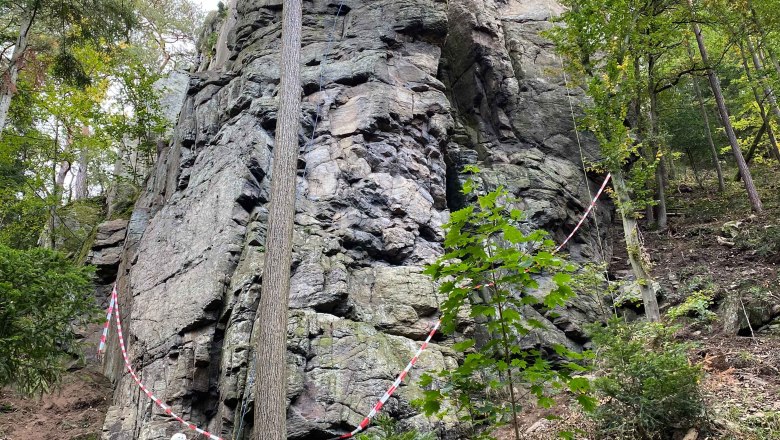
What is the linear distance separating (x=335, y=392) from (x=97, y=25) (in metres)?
9.29

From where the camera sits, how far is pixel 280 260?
6.31 metres

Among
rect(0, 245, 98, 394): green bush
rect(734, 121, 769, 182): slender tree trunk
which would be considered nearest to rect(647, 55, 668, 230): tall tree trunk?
rect(734, 121, 769, 182): slender tree trunk

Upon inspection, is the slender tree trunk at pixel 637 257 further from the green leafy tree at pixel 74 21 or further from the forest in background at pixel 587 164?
the green leafy tree at pixel 74 21

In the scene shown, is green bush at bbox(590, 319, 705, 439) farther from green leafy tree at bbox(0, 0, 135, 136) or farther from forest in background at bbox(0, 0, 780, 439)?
green leafy tree at bbox(0, 0, 135, 136)

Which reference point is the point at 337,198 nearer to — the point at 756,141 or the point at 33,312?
the point at 33,312

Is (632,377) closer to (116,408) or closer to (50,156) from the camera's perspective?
(116,408)

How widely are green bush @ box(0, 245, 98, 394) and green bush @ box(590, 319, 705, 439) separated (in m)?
6.77

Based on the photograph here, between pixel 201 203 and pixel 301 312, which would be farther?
pixel 201 203

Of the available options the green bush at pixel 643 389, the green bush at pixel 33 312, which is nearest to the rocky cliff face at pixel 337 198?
the green bush at pixel 33 312

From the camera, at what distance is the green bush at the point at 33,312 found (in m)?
6.52

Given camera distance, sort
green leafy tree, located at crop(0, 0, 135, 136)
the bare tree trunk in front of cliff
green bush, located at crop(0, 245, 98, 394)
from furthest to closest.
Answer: green leafy tree, located at crop(0, 0, 135, 136) → green bush, located at crop(0, 245, 98, 394) → the bare tree trunk in front of cliff

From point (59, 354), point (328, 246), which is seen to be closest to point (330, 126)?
point (328, 246)

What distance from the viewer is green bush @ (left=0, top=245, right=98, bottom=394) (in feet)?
21.4

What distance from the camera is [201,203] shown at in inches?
384
